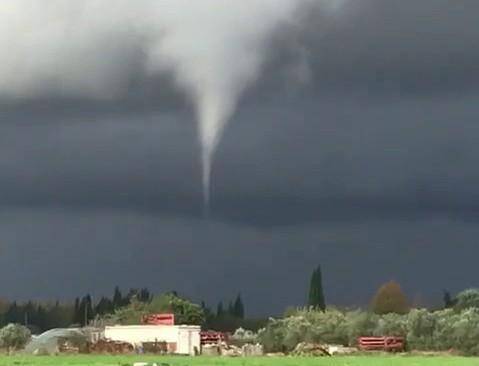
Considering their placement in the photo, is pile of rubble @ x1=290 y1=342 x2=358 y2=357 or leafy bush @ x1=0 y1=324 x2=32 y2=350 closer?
pile of rubble @ x1=290 y1=342 x2=358 y2=357

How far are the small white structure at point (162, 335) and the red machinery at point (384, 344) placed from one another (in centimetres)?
1911

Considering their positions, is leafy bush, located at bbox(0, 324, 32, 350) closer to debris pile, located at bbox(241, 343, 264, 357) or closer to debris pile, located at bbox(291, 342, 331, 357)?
debris pile, located at bbox(241, 343, 264, 357)

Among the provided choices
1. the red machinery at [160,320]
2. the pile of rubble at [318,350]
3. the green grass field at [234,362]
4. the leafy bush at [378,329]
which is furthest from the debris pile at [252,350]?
the green grass field at [234,362]

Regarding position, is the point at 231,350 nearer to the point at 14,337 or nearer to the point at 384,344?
the point at 384,344

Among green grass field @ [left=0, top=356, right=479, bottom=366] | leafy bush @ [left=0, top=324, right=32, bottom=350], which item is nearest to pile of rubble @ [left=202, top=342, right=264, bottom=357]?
leafy bush @ [left=0, top=324, right=32, bottom=350]

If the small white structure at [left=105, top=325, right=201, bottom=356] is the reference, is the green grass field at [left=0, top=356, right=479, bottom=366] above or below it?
below

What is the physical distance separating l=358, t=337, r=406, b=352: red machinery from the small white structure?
19.1m

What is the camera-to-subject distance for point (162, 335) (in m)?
157

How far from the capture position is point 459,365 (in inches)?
3723

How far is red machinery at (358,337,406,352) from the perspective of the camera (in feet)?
501

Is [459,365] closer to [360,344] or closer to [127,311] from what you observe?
[360,344]

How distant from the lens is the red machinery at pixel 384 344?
15262 centimetres

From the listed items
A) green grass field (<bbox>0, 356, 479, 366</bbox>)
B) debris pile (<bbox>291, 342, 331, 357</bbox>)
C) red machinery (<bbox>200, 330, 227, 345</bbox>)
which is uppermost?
red machinery (<bbox>200, 330, 227, 345</bbox>)

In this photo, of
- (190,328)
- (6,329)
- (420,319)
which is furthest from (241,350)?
(6,329)
